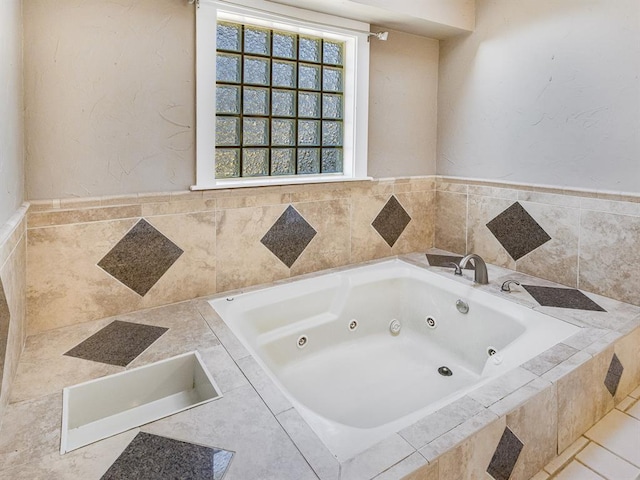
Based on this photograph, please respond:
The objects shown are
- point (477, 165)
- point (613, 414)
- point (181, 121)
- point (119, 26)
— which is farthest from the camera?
point (477, 165)

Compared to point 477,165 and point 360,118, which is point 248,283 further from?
point 477,165

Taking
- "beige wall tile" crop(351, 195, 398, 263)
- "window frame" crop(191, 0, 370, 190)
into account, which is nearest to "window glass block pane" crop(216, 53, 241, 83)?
"window frame" crop(191, 0, 370, 190)

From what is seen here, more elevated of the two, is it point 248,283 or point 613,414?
point 248,283

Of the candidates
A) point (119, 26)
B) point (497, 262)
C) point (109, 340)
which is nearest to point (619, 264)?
point (497, 262)

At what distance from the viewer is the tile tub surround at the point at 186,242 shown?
1734 mm

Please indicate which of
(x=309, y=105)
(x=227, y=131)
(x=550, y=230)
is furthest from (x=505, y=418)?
(x=309, y=105)

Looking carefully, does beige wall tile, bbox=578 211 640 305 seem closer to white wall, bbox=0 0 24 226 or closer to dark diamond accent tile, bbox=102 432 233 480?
dark diamond accent tile, bbox=102 432 233 480

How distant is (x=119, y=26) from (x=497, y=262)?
2.48 meters

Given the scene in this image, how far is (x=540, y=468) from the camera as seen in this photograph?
132 cm

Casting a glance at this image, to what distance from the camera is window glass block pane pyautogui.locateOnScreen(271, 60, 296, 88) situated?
2.29m

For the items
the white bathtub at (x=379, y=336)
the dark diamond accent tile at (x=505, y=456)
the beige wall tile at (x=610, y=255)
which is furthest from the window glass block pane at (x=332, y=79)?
the dark diamond accent tile at (x=505, y=456)

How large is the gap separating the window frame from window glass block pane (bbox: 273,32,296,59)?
1.6 inches

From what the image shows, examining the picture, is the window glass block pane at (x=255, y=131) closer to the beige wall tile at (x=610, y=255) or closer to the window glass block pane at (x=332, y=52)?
the window glass block pane at (x=332, y=52)

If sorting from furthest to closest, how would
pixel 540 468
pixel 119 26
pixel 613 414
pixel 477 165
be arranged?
pixel 477 165 → pixel 119 26 → pixel 613 414 → pixel 540 468
